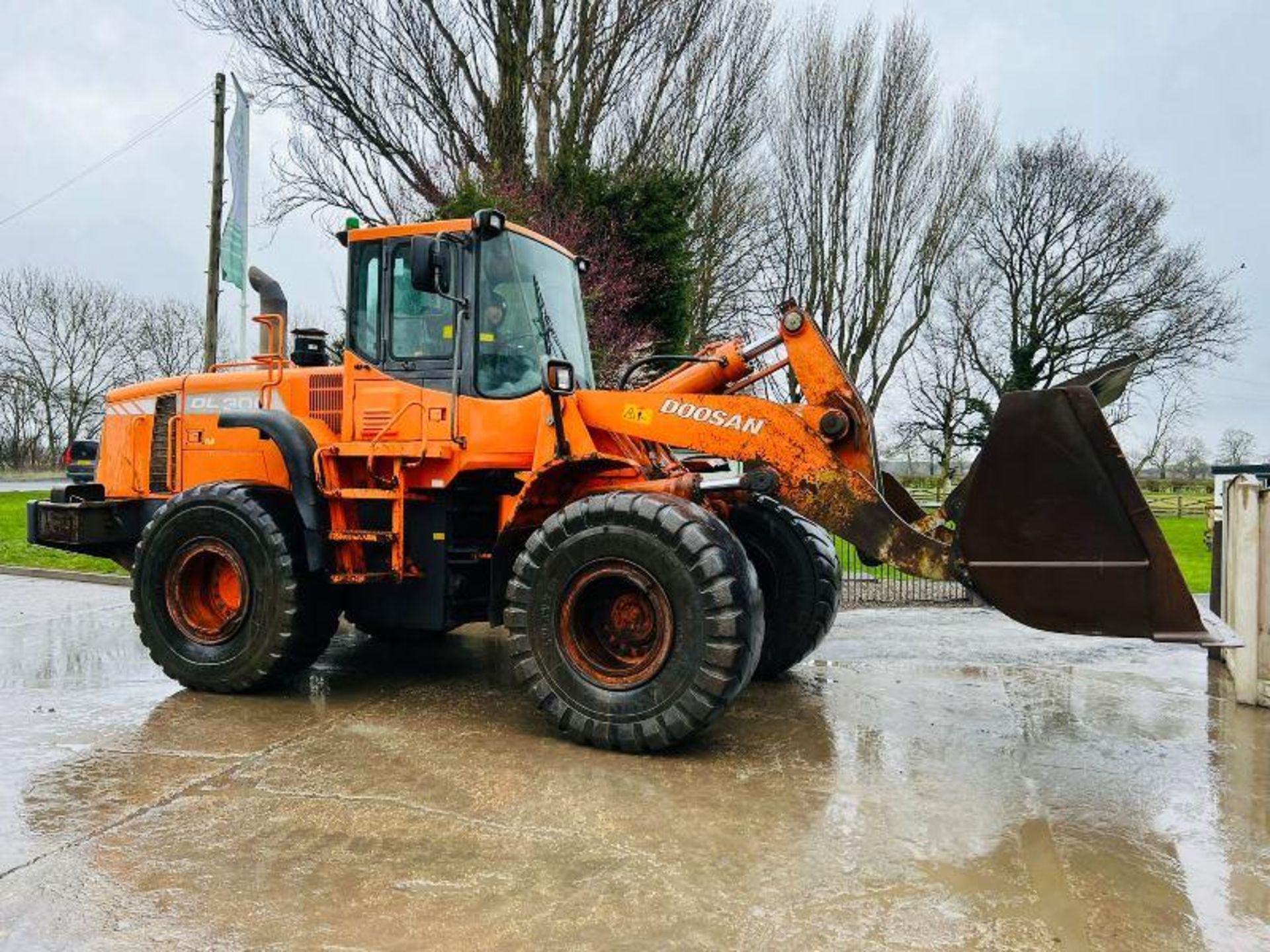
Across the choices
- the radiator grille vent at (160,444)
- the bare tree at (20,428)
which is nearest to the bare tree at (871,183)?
the radiator grille vent at (160,444)

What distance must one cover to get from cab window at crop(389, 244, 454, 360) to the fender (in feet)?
2.57

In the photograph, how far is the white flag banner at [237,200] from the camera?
49.9 feet

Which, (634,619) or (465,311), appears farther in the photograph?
(465,311)

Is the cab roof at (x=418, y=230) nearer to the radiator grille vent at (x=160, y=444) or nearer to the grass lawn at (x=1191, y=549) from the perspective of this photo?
the radiator grille vent at (x=160, y=444)

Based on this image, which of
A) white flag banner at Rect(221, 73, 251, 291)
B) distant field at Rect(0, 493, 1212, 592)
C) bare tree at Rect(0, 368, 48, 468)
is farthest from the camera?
bare tree at Rect(0, 368, 48, 468)

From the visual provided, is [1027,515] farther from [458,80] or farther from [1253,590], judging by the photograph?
[458,80]

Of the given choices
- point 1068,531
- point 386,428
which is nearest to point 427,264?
point 386,428

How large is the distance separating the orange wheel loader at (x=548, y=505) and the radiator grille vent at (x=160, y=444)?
0.02m

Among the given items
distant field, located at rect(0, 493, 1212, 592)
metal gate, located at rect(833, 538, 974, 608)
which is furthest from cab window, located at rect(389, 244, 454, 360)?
metal gate, located at rect(833, 538, 974, 608)

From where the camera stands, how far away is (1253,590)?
6090 millimetres

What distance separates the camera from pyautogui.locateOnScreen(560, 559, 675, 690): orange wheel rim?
4.95m

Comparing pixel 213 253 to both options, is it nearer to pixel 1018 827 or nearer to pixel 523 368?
pixel 523 368

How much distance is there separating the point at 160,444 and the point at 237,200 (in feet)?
31.2

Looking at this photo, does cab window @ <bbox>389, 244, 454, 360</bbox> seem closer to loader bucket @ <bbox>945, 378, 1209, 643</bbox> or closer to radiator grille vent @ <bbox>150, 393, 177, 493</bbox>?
radiator grille vent @ <bbox>150, 393, 177, 493</bbox>
